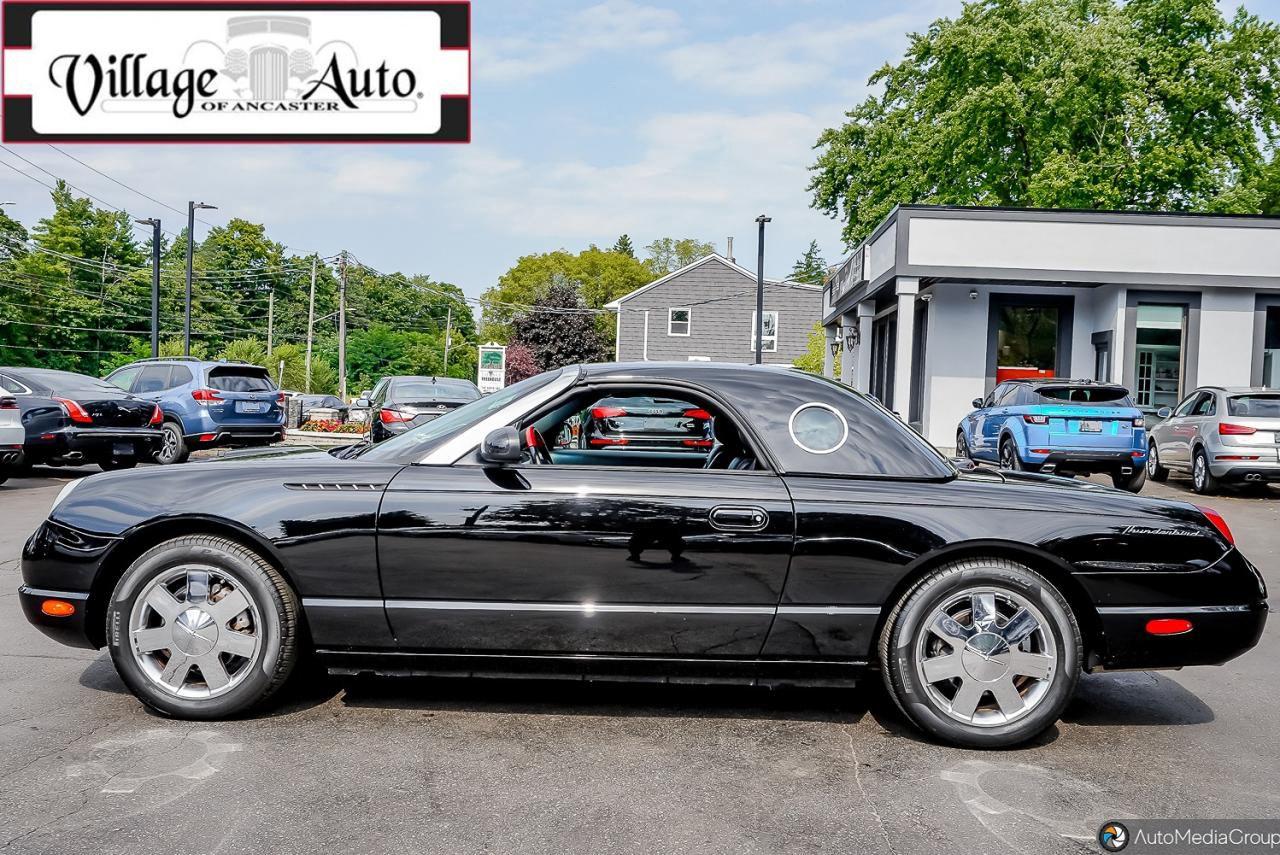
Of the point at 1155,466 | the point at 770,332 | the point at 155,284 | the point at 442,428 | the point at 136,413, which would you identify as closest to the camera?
the point at 442,428

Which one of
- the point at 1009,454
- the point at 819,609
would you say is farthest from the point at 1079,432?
the point at 819,609

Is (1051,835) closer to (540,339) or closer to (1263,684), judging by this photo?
(1263,684)

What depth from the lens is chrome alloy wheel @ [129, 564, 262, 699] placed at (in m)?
3.83

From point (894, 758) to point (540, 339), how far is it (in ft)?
201

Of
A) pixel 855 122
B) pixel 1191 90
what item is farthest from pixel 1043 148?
pixel 855 122

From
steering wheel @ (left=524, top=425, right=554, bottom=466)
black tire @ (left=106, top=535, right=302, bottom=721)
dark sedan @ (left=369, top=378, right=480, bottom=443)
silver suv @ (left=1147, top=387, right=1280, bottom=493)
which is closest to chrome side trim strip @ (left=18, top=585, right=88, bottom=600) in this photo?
black tire @ (left=106, top=535, right=302, bottom=721)

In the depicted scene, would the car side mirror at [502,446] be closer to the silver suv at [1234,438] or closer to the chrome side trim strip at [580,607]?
the chrome side trim strip at [580,607]

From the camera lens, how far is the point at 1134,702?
14.5ft

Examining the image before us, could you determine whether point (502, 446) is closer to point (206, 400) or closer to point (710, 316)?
point (206, 400)

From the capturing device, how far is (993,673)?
373 cm

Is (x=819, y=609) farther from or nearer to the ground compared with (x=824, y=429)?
nearer to the ground

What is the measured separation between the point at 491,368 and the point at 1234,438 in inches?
813

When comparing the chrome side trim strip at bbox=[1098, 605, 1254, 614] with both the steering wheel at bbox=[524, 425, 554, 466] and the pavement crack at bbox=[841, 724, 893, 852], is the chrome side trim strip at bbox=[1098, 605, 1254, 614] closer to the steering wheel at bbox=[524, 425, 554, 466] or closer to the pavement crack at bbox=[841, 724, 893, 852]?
the pavement crack at bbox=[841, 724, 893, 852]

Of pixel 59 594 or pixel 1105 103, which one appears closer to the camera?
pixel 59 594
